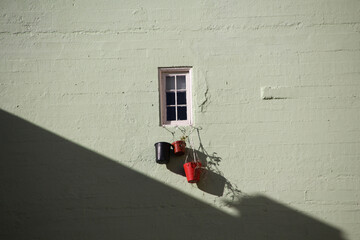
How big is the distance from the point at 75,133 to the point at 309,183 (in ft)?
11.4

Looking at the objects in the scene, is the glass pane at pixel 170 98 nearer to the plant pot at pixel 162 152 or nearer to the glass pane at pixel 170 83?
the glass pane at pixel 170 83

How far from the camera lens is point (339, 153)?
4.45 m

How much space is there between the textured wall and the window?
5.4 inches

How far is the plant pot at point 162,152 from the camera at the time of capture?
14.0 ft

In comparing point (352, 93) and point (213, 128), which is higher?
point (352, 93)

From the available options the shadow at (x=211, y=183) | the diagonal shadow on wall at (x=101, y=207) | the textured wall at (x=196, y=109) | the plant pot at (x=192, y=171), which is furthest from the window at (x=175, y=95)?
the diagonal shadow on wall at (x=101, y=207)

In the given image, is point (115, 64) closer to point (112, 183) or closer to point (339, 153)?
point (112, 183)

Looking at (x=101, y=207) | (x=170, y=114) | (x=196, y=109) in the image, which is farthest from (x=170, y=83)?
(x=101, y=207)

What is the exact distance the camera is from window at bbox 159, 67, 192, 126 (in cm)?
465

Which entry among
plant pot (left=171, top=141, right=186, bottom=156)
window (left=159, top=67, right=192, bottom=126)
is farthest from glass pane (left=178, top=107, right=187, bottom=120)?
plant pot (left=171, top=141, right=186, bottom=156)

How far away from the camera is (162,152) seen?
427 centimetres

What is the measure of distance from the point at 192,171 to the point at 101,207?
1427 mm

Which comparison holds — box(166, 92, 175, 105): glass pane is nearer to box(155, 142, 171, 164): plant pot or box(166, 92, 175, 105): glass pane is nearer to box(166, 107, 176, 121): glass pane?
box(166, 107, 176, 121): glass pane

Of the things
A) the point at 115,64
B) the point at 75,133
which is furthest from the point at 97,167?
the point at 115,64
